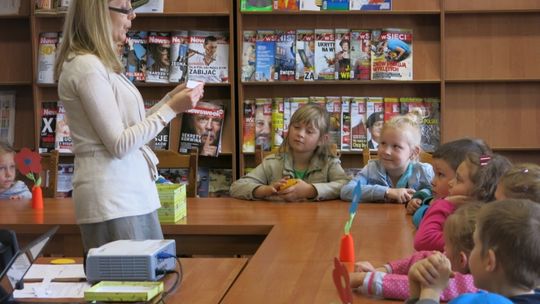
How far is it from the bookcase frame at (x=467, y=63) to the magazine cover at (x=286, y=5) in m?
0.05

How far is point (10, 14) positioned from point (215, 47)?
1347mm

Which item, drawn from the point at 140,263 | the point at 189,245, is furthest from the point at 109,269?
the point at 189,245

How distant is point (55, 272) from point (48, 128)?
3.42m

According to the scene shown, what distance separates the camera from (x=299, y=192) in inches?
142

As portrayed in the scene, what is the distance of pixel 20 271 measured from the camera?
Answer: 1.88 m

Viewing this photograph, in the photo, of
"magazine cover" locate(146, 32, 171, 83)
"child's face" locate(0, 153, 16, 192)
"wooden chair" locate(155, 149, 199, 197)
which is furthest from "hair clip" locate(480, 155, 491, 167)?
"magazine cover" locate(146, 32, 171, 83)

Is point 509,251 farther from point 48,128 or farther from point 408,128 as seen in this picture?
point 48,128

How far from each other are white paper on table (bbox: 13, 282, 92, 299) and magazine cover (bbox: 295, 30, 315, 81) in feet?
11.1

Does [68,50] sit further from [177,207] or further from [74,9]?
[177,207]

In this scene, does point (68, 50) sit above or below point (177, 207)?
above

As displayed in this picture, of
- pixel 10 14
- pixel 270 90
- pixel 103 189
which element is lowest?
pixel 103 189

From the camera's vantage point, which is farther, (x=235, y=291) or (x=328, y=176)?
(x=328, y=176)

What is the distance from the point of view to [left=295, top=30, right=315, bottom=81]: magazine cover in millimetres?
5383

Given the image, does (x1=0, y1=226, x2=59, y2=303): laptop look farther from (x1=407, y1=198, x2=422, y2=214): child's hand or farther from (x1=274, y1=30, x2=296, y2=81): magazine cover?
(x1=274, y1=30, x2=296, y2=81): magazine cover
